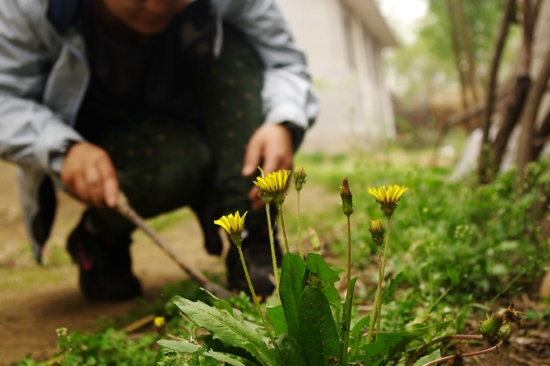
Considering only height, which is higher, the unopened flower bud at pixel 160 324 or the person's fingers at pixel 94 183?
the person's fingers at pixel 94 183

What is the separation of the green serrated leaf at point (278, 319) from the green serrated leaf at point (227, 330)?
0.04 m

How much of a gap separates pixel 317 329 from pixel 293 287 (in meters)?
0.08

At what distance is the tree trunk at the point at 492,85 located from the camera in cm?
202

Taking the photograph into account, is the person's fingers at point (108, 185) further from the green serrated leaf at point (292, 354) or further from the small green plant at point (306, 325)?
the green serrated leaf at point (292, 354)

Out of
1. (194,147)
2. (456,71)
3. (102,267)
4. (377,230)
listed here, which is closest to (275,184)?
(377,230)

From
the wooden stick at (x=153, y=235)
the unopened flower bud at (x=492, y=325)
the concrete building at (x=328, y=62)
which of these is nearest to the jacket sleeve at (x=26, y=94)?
the wooden stick at (x=153, y=235)

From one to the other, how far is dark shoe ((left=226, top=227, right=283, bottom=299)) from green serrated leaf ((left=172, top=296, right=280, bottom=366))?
1.88 ft

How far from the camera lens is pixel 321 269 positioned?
2.66 feet

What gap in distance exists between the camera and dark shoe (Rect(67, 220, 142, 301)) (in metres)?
1.91

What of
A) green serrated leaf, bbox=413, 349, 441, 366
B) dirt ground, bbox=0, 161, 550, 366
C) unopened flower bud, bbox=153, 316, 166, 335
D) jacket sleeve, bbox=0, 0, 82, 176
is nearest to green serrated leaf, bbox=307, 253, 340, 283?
green serrated leaf, bbox=413, 349, 441, 366

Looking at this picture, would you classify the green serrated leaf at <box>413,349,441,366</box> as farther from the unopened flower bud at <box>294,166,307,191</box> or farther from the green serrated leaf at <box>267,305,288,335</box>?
the unopened flower bud at <box>294,166,307,191</box>

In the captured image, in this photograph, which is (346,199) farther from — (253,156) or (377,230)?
(253,156)

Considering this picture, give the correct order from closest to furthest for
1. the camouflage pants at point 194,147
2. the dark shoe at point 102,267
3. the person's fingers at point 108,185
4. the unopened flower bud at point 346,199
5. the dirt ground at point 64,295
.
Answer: the unopened flower bud at point 346,199 < the dirt ground at point 64,295 < the person's fingers at point 108,185 < the camouflage pants at point 194,147 < the dark shoe at point 102,267

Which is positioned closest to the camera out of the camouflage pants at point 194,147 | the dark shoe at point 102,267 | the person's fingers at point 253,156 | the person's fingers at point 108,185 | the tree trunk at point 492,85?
the person's fingers at point 108,185
